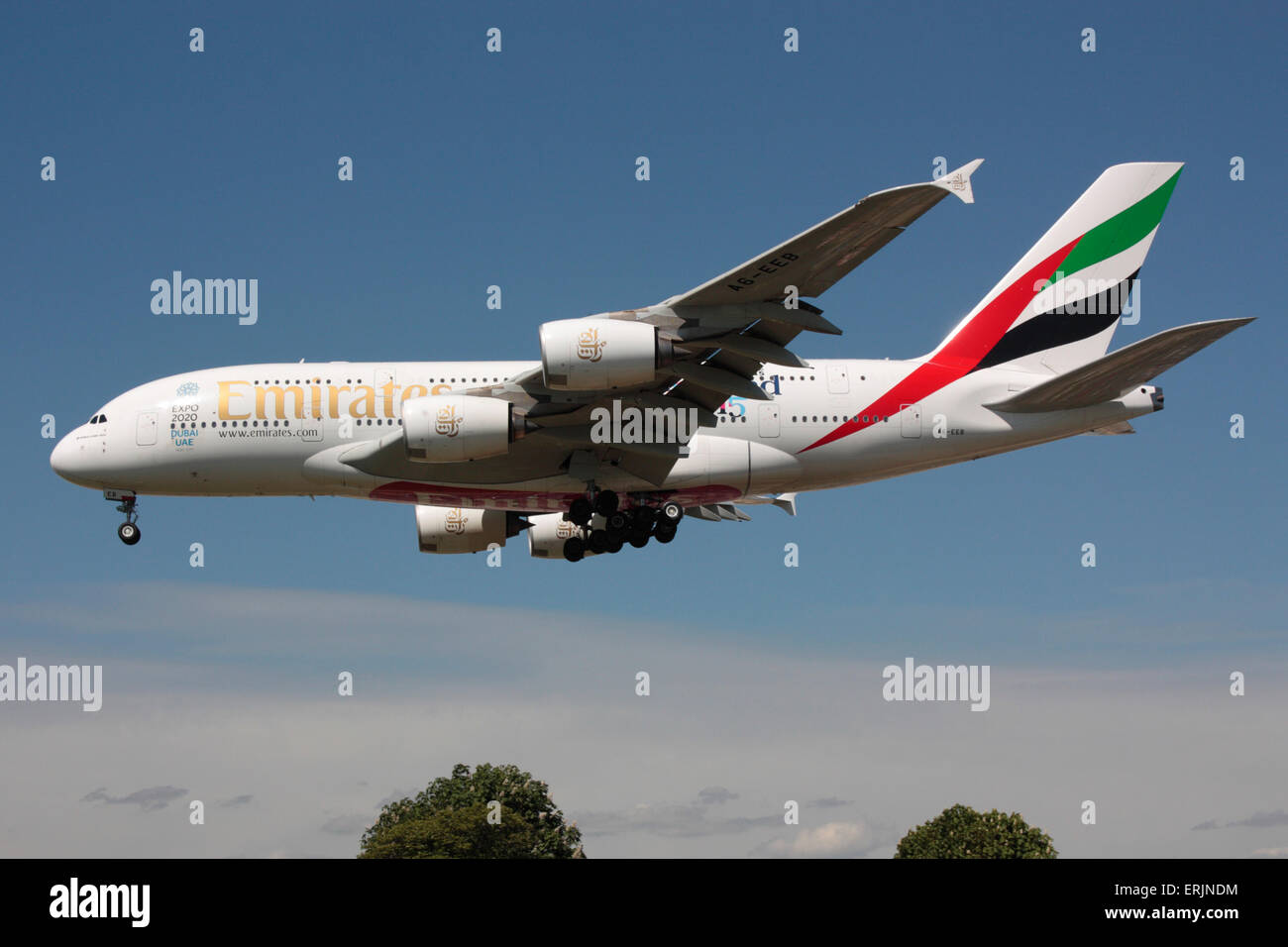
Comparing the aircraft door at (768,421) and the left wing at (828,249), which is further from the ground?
the left wing at (828,249)

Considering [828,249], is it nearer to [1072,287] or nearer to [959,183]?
[959,183]

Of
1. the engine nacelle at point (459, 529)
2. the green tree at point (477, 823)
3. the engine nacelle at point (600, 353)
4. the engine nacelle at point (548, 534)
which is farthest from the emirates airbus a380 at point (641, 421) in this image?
the green tree at point (477, 823)

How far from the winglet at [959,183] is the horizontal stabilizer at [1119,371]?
5742 mm

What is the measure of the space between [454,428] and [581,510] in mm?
4695

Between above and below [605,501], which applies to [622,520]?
below

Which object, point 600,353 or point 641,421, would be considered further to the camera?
point 641,421

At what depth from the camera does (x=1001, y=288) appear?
32438 mm

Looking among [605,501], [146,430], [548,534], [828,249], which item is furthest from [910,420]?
[146,430]

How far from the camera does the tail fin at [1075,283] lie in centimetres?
3177

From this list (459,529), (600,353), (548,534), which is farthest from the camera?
(548,534)

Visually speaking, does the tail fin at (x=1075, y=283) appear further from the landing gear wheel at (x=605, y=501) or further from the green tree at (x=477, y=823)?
the green tree at (x=477, y=823)

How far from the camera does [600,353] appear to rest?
25000 millimetres

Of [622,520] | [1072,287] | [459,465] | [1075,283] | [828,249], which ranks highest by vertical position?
[1075,283]

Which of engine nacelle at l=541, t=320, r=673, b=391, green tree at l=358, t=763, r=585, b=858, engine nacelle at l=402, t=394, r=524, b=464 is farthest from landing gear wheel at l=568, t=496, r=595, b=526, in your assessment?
green tree at l=358, t=763, r=585, b=858
